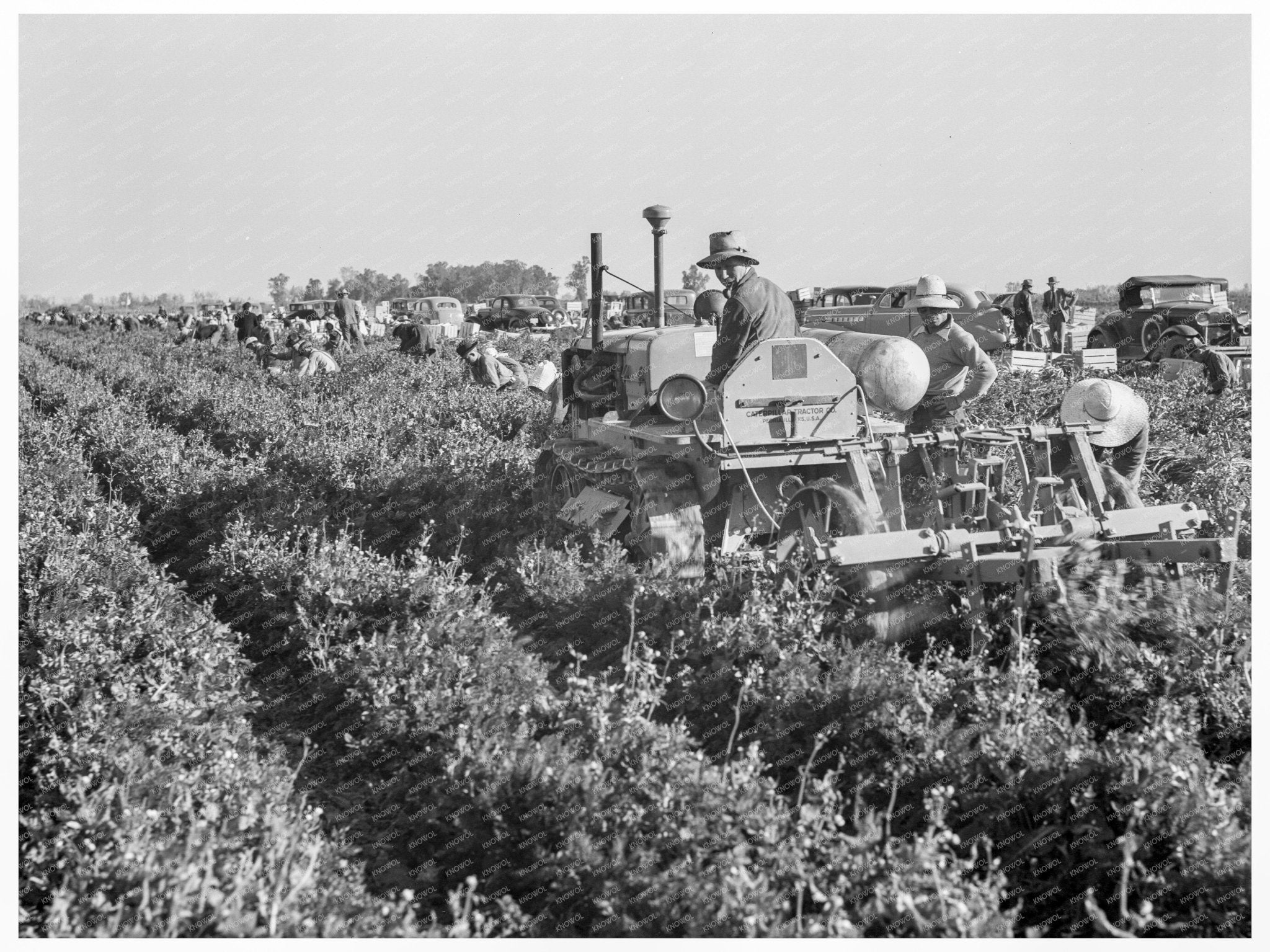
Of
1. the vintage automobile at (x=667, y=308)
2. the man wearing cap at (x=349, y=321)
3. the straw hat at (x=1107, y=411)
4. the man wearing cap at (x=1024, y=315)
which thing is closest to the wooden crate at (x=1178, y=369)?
the man wearing cap at (x=1024, y=315)

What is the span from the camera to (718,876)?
337cm

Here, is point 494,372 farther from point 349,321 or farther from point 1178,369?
point 349,321

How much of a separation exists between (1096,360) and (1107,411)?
11716 millimetres

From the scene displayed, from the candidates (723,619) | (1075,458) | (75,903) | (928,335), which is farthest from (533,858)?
(928,335)

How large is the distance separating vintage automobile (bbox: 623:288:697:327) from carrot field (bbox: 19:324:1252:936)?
636cm

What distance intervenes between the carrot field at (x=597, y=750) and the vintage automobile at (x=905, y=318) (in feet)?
38.9

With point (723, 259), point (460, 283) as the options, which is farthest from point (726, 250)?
point (460, 283)

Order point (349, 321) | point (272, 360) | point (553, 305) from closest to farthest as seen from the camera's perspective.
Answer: point (272, 360) → point (349, 321) → point (553, 305)

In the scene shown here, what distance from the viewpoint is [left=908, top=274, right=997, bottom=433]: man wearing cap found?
7.07 metres

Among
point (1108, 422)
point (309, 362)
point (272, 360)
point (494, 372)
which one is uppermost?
point (272, 360)

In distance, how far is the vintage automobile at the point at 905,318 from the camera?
19469mm

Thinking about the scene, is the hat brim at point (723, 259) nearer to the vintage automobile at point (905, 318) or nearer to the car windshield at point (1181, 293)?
the vintage automobile at point (905, 318)

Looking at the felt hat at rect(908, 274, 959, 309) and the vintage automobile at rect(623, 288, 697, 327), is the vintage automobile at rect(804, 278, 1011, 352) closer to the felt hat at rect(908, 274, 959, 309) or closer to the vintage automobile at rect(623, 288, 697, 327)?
the vintage automobile at rect(623, 288, 697, 327)

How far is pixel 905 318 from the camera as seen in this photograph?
1922 cm
